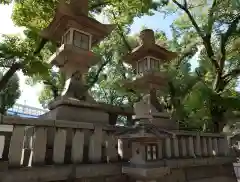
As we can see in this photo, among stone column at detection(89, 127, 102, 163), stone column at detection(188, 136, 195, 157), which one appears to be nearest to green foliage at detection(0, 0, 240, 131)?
stone column at detection(188, 136, 195, 157)

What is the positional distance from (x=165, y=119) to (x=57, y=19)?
14.9 feet

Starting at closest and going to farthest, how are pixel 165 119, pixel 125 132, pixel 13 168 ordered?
1. pixel 13 168
2. pixel 125 132
3. pixel 165 119

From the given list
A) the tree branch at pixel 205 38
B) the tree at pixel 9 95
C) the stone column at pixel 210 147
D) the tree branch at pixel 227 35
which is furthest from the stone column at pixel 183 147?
the tree at pixel 9 95

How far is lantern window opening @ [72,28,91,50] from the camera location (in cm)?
565

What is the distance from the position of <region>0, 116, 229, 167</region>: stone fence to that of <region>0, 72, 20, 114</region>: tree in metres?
15.2

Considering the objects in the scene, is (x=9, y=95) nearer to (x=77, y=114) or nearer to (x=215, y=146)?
(x=77, y=114)

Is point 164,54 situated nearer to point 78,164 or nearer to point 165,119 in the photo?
point 165,119

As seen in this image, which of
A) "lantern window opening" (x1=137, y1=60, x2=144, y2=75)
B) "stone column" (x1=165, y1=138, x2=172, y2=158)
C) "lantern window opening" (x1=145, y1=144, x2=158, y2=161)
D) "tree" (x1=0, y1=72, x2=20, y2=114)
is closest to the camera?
"lantern window opening" (x1=145, y1=144, x2=158, y2=161)

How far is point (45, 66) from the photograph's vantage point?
780 centimetres

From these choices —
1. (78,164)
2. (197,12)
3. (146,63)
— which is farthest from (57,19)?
(197,12)

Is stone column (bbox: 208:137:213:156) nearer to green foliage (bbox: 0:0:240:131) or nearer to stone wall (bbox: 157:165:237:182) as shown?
stone wall (bbox: 157:165:237:182)

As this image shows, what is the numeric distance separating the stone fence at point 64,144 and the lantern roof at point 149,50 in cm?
326

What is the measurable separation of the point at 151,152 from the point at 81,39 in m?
3.54

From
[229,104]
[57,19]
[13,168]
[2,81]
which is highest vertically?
[57,19]
